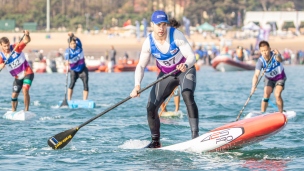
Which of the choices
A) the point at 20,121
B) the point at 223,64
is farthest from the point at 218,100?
the point at 223,64

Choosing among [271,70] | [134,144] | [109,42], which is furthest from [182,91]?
[109,42]

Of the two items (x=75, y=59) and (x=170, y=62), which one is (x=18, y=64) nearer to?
(x=75, y=59)

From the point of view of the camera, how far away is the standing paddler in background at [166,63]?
11117 millimetres

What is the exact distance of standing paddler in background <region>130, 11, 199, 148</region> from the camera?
36.5 feet

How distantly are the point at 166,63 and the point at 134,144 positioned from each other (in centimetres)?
162

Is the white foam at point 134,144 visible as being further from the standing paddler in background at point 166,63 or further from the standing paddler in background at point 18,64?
the standing paddler in background at point 18,64

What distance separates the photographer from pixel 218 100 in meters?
23.0

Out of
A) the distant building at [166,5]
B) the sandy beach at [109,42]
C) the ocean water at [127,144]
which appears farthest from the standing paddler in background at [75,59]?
the distant building at [166,5]

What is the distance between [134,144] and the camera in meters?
12.4

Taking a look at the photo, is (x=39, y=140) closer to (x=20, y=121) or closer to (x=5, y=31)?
(x=20, y=121)

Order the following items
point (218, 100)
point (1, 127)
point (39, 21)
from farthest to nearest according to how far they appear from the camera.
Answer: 1. point (39, 21)
2. point (218, 100)
3. point (1, 127)

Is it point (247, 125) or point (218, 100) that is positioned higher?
point (247, 125)

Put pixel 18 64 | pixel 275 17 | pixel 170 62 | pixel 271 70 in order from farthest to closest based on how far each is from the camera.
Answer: pixel 275 17 < pixel 271 70 < pixel 18 64 < pixel 170 62

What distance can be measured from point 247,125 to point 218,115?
6.78 meters
